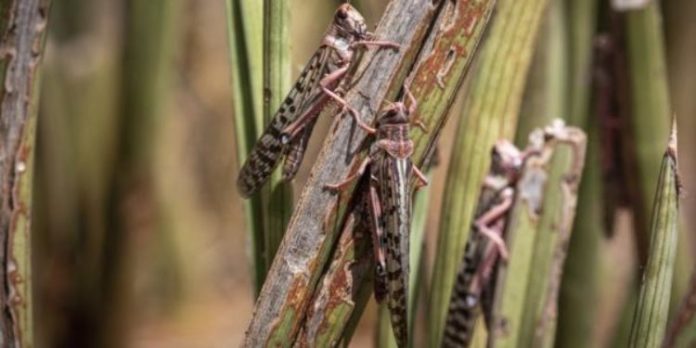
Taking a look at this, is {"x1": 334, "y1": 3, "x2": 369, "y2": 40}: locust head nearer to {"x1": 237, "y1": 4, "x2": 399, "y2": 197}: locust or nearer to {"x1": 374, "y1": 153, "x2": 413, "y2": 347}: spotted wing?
{"x1": 237, "y1": 4, "x2": 399, "y2": 197}: locust

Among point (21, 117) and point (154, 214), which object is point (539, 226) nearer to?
point (21, 117)

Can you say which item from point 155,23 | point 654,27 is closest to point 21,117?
point 155,23

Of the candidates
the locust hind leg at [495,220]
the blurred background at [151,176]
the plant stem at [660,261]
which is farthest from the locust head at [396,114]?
the blurred background at [151,176]

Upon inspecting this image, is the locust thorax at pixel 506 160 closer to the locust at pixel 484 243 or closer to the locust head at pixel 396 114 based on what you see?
the locust at pixel 484 243

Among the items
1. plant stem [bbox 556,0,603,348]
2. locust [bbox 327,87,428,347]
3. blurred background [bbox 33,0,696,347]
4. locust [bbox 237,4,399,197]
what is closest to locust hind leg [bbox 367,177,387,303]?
locust [bbox 327,87,428,347]

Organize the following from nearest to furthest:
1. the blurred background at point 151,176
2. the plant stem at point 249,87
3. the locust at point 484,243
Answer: the plant stem at point 249,87 → the locust at point 484,243 → the blurred background at point 151,176
